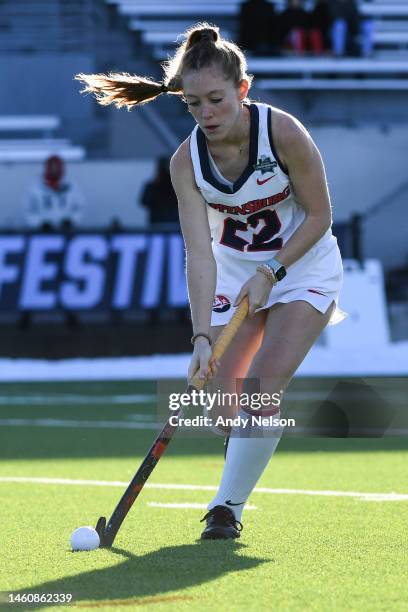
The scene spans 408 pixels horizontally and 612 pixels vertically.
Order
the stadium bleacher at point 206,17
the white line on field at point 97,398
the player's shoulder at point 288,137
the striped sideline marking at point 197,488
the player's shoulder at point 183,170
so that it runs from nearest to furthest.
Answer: the player's shoulder at point 288,137
the player's shoulder at point 183,170
the striped sideline marking at point 197,488
the white line on field at point 97,398
the stadium bleacher at point 206,17

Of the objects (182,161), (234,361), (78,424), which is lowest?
(78,424)

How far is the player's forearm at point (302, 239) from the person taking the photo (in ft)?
16.3

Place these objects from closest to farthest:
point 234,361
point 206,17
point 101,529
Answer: point 101,529, point 234,361, point 206,17

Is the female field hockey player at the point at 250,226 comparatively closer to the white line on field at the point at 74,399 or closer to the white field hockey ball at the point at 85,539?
the white field hockey ball at the point at 85,539

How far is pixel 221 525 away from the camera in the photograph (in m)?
4.82

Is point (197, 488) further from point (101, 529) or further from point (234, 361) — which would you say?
point (101, 529)

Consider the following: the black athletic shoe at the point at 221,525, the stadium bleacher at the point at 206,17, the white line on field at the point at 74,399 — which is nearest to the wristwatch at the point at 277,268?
the black athletic shoe at the point at 221,525

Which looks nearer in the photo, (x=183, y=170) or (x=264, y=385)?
(x=264, y=385)

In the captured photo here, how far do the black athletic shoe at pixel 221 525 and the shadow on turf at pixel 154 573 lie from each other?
0.12 m

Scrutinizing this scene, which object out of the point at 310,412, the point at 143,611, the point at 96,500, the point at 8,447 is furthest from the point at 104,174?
the point at 143,611

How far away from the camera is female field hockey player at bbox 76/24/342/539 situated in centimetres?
482

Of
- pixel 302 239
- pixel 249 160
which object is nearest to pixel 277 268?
pixel 302 239

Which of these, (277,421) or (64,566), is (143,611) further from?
(277,421)

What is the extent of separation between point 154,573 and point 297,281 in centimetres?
146
